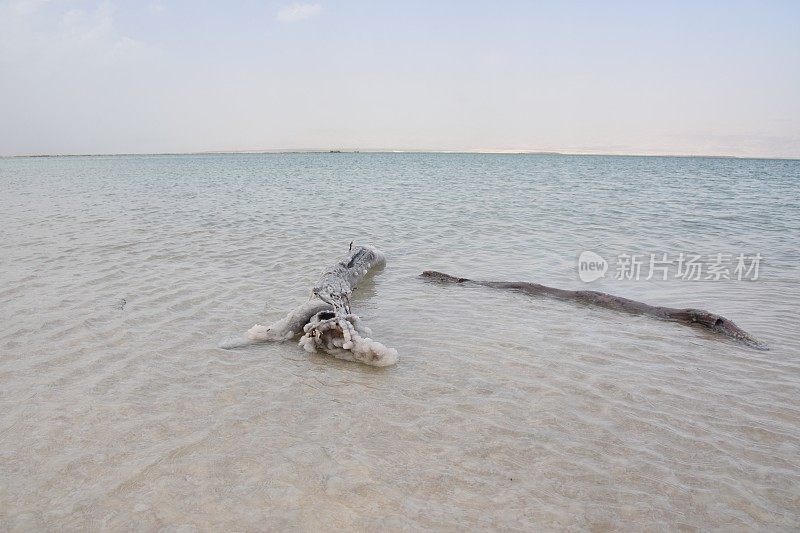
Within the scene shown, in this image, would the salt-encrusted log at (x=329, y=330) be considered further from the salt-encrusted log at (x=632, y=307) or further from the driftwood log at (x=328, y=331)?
the salt-encrusted log at (x=632, y=307)

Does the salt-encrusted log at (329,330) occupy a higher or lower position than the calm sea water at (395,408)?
higher

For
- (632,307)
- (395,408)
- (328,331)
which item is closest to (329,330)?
(328,331)

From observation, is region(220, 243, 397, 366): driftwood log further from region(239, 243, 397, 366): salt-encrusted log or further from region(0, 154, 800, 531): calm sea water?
region(0, 154, 800, 531): calm sea water

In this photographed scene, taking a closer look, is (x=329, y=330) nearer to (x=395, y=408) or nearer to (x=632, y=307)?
(x=395, y=408)

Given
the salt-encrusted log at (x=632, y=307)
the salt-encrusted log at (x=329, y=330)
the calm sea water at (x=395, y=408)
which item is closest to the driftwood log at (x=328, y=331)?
the salt-encrusted log at (x=329, y=330)

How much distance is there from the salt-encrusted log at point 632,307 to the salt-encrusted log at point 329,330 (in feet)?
8.36

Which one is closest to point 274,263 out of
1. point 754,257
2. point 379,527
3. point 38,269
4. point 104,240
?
point 38,269

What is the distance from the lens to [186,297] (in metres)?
6.99

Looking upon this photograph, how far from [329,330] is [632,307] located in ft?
14.0

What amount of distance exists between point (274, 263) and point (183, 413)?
5.76 meters

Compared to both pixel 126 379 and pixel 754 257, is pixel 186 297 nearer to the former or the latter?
pixel 126 379

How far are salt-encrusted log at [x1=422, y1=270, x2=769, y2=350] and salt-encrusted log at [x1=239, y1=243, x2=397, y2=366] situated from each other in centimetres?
255

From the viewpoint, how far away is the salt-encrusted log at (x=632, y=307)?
18.6ft

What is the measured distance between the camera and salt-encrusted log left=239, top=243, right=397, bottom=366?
4.88 meters
